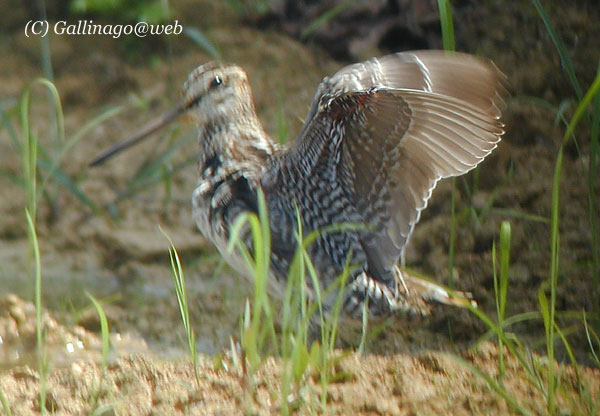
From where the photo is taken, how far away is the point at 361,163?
10.4 feet

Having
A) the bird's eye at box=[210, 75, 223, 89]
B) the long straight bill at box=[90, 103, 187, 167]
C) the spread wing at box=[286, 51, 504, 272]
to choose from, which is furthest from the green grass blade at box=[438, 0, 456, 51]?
the long straight bill at box=[90, 103, 187, 167]

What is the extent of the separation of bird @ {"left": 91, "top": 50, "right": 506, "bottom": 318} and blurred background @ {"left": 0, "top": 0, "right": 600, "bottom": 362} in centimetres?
25

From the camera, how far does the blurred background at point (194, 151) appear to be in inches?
149

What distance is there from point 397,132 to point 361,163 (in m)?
0.19

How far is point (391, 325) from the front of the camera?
364cm

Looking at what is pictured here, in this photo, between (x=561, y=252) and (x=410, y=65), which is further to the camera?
(x=561, y=252)

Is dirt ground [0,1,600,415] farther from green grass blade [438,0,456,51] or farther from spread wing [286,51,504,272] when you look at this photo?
green grass blade [438,0,456,51]

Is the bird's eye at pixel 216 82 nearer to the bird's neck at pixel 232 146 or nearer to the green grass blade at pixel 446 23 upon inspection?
the bird's neck at pixel 232 146

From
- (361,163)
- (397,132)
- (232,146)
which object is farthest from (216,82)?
(397,132)

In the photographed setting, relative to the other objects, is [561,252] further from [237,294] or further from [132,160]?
[132,160]


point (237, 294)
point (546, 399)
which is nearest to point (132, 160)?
point (237, 294)

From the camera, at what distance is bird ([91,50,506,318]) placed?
118 inches

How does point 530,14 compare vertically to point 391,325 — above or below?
above

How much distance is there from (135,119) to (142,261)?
1122 mm
